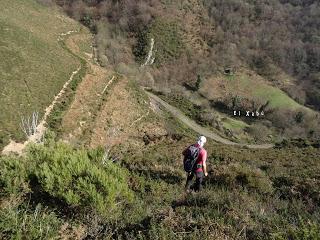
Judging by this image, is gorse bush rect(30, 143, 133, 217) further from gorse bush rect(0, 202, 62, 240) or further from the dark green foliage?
the dark green foliage

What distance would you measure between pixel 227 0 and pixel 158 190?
142 meters

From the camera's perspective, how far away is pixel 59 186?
8.41 m

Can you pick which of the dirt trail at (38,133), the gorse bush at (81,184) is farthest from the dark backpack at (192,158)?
the dirt trail at (38,133)

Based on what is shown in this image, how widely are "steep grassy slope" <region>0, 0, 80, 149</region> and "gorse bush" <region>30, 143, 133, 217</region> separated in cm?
1740

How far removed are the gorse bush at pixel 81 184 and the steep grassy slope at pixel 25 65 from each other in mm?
17401

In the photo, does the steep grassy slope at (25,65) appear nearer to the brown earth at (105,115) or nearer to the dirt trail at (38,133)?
the dirt trail at (38,133)

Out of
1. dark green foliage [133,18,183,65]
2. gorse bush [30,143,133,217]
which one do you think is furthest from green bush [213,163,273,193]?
dark green foliage [133,18,183,65]

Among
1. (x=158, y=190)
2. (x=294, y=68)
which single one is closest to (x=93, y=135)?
(x=158, y=190)

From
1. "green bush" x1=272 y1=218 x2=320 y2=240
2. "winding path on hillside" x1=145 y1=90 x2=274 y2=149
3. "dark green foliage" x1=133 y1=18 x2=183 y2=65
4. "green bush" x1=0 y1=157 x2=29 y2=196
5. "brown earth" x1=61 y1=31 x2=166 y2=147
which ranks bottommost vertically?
"dark green foliage" x1=133 y1=18 x2=183 y2=65

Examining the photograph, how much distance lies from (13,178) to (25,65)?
3028 cm

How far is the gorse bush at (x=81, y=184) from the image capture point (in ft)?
26.9

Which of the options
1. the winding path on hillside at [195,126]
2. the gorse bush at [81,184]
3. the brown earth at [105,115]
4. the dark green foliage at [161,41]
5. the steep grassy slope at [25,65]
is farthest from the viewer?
the dark green foliage at [161,41]

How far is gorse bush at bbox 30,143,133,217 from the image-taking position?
26.9 feet

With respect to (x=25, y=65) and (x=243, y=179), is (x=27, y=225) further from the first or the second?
(x=25, y=65)
